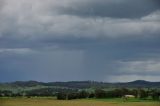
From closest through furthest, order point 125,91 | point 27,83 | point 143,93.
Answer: point 143,93 < point 125,91 < point 27,83

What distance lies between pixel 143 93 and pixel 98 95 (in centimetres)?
655

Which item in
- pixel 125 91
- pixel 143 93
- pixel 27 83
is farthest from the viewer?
pixel 27 83

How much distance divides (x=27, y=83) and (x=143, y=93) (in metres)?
67.9

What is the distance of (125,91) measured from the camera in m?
56.1

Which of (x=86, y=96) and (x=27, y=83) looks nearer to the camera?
(x=86, y=96)

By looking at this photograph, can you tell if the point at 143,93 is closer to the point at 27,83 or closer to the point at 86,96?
Result: the point at 86,96

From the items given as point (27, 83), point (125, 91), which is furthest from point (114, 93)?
point (27, 83)

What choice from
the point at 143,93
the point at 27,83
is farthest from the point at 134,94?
the point at 27,83

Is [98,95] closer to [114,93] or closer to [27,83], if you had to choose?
[114,93]

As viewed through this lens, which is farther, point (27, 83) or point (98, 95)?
point (27, 83)

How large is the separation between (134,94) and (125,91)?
285 centimetres

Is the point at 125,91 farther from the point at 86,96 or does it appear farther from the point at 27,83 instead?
the point at 27,83

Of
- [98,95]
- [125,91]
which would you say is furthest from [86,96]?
[125,91]

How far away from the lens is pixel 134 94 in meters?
53.4
